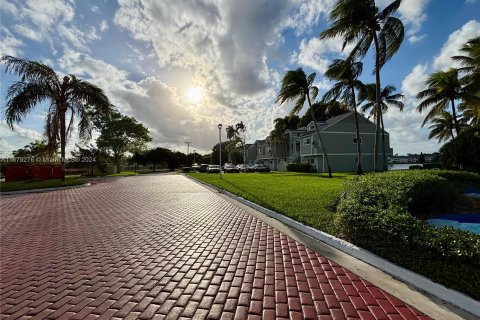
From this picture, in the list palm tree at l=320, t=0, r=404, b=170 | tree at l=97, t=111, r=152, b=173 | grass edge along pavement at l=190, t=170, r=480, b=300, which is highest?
palm tree at l=320, t=0, r=404, b=170

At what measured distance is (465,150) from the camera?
45.2ft

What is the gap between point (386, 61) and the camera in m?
17.7

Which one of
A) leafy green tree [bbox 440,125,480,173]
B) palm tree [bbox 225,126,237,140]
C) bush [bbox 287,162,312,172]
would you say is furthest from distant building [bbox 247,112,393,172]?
palm tree [bbox 225,126,237,140]

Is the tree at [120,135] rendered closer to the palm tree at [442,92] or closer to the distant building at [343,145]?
the distant building at [343,145]

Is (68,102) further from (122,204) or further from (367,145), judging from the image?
(367,145)

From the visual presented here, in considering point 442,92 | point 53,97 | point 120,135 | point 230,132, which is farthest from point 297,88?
point 230,132

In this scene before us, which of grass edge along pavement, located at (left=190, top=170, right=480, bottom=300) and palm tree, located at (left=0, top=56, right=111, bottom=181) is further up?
palm tree, located at (left=0, top=56, right=111, bottom=181)

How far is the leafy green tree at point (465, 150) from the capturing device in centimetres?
1323

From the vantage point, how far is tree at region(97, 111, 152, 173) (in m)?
40.6

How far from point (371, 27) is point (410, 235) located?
18.5 m

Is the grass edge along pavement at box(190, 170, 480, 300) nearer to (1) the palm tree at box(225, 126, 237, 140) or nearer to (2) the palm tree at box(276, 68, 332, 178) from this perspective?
(2) the palm tree at box(276, 68, 332, 178)

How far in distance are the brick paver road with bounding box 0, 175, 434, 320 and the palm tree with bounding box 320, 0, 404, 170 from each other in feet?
53.1

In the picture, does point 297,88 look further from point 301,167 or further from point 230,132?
point 230,132

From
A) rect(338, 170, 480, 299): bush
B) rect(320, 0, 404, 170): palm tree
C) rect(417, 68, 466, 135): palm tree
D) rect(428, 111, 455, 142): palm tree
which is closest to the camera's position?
rect(338, 170, 480, 299): bush
